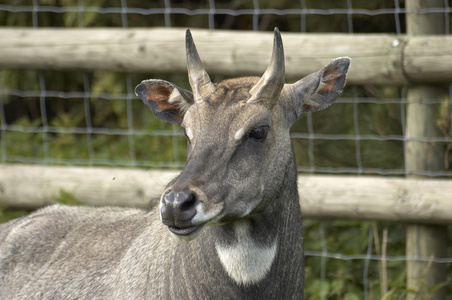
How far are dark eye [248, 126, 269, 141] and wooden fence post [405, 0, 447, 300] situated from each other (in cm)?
233

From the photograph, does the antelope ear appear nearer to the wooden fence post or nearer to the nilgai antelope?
the nilgai antelope

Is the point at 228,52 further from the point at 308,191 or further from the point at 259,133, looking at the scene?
the point at 259,133

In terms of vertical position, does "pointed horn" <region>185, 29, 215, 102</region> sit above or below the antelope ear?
above

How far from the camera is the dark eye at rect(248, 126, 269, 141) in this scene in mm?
3336

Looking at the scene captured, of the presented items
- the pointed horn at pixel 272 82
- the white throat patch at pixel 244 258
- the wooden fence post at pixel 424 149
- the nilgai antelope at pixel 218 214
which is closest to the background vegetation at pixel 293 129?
the wooden fence post at pixel 424 149

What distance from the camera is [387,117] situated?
240 inches

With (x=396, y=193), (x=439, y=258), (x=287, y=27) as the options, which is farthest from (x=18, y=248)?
(x=287, y=27)

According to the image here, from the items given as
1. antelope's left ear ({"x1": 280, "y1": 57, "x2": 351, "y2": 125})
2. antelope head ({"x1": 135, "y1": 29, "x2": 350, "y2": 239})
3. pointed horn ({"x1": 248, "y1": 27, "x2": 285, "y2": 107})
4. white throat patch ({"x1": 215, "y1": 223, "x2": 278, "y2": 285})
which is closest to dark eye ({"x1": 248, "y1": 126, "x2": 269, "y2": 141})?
antelope head ({"x1": 135, "y1": 29, "x2": 350, "y2": 239})

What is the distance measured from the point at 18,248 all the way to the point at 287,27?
174 inches

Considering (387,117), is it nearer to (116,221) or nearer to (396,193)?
(396,193)

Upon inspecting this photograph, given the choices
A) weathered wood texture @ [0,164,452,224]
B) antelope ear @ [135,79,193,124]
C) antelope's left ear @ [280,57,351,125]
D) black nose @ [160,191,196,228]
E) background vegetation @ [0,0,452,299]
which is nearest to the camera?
black nose @ [160,191,196,228]

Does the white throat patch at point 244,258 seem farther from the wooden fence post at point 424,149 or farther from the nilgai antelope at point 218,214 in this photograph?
the wooden fence post at point 424,149

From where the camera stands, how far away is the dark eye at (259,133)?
131 inches

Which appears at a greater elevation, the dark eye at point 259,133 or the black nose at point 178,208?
the dark eye at point 259,133
